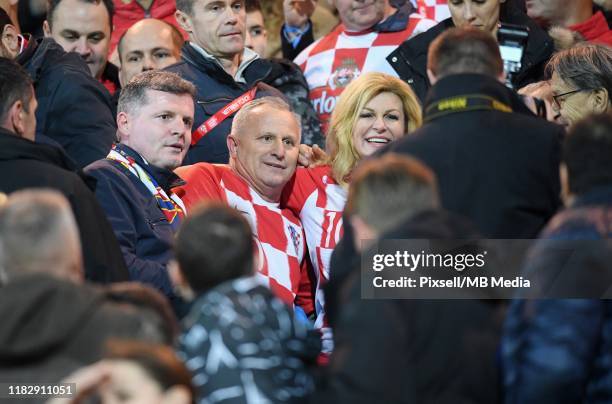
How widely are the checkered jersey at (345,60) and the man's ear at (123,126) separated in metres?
1.58

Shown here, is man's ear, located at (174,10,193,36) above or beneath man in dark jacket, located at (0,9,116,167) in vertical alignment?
above

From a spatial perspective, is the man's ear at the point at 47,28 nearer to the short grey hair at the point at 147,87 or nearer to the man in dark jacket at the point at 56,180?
the short grey hair at the point at 147,87

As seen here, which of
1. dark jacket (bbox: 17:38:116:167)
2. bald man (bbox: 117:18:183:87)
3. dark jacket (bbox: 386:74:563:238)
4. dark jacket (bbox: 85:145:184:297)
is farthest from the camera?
bald man (bbox: 117:18:183:87)

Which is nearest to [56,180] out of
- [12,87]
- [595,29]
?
[12,87]

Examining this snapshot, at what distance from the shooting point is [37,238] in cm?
413

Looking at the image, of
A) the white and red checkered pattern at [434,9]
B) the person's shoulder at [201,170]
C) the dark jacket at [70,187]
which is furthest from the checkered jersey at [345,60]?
the dark jacket at [70,187]

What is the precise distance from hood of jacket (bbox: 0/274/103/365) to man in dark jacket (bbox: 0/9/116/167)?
9.89 feet

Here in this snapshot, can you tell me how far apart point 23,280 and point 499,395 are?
5.17ft

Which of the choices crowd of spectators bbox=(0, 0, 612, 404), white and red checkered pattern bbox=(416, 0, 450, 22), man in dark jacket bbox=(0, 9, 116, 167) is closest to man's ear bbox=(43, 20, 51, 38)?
crowd of spectators bbox=(0, 0, 612, 404)

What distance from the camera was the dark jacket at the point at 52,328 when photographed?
13.0 ft

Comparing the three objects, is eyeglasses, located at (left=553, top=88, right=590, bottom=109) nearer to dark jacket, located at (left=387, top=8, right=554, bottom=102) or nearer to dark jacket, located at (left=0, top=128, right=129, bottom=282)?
dark jacket, located at (left=387, top=8, right=554, bottom=102)

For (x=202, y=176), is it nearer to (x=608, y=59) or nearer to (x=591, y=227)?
(x=608, y=59)

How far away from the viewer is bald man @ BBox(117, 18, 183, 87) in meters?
8.10

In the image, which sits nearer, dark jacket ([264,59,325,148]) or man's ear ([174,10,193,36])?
dark jacket ([264,59,325,148])
